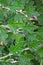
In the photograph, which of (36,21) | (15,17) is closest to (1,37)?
(15,17)

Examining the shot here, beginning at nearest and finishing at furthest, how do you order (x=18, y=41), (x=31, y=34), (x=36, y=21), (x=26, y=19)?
(x=18, y=41) → (x=31, y=34) → (x=26, y=19) → (x=36, y=21)

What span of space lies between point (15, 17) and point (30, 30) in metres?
0.14

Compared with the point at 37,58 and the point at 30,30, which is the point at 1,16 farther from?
the point at 37,58

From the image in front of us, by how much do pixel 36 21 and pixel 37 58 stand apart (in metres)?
0.33

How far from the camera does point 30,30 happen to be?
1197mm

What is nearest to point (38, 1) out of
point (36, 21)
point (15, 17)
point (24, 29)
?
point (36, 21)

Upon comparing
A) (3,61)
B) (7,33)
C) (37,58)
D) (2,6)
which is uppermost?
(2,6)

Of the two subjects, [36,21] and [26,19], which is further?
[36,21]

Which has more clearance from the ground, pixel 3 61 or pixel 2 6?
pixel 2 6

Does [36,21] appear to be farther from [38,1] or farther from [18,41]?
[18,41]

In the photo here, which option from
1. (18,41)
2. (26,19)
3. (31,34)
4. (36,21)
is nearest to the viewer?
(18,41)

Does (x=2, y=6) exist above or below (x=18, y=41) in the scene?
above

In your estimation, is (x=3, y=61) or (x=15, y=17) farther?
(x=15, y=17)

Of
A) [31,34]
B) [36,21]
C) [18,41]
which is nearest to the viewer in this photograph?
[18,41]
